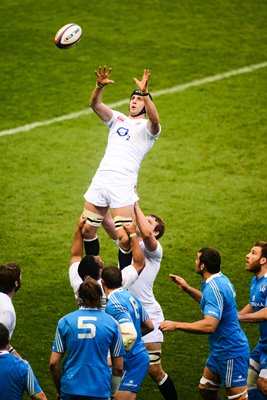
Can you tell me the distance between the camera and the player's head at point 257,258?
10008mm

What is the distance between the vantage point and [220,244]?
1427 cm

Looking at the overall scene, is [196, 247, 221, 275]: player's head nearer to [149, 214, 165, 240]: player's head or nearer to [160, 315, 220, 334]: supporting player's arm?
[160, 315, 220, 334]: supporting player's arm

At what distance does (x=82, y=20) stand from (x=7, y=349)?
14.2m

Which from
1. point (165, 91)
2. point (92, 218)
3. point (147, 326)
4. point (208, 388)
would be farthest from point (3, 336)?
point (165, 91)

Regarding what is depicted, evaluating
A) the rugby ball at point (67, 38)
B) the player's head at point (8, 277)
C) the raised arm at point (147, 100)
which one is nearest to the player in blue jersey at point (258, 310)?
the raised arm at point (147, 100)

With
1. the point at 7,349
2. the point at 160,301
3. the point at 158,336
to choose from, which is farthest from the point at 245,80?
the point at 7,349

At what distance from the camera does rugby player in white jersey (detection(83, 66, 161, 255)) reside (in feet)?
36.0

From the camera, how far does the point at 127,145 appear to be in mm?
11336

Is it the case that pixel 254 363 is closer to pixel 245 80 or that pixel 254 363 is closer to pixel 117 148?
pixel 117 148

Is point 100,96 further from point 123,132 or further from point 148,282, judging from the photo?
point 148,282

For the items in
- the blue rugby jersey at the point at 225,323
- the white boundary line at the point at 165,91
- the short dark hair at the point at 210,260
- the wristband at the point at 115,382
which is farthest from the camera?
the white boundary line at the point at 165,91

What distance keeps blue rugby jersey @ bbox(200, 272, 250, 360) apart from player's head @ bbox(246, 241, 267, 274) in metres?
0.54

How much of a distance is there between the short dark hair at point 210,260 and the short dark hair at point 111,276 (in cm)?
113

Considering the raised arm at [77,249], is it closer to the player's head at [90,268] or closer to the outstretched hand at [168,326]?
the player's head at [90,268]
